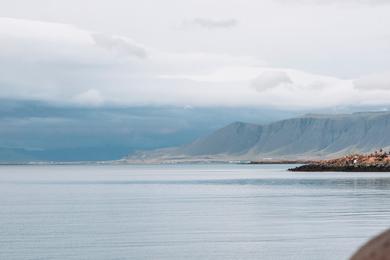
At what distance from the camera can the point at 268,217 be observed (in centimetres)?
5091

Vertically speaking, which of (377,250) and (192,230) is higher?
(377,250)

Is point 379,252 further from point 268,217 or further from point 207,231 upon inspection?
point 268,217

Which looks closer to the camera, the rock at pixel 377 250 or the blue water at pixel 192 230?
the rock at pixel 377 250

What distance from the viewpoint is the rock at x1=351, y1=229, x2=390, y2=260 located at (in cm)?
1028

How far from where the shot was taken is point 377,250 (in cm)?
1041

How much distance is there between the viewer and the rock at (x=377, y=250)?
10281mm

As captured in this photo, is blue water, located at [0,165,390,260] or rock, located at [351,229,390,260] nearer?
rock, located at [351,229,390,260]

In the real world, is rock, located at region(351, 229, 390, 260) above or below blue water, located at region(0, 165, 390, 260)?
above

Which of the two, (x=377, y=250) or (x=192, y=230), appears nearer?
(x=377, y=250)

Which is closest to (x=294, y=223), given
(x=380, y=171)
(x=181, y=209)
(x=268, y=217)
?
(x=268, y=217)

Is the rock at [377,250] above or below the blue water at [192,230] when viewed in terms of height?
above

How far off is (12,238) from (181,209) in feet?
78.6

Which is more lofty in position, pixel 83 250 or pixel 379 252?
pixel 379 252

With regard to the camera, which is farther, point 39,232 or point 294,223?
point 294,223
